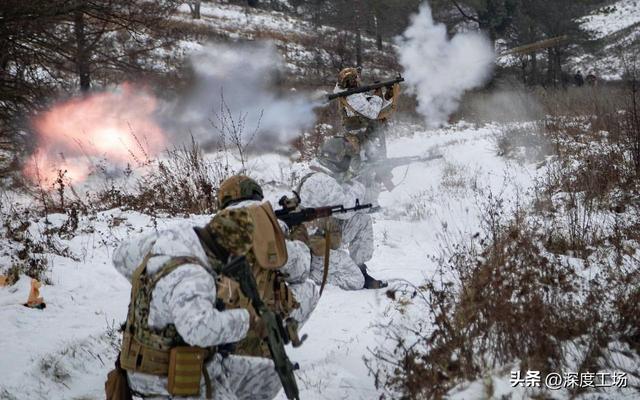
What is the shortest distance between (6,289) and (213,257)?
3.85 metres

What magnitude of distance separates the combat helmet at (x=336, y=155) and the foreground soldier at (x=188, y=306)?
3.23m

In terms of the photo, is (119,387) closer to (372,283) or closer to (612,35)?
(372,283)

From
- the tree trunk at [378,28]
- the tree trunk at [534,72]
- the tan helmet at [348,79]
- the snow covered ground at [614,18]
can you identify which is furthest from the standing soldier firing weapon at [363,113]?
the snow covered ground at [614,18]

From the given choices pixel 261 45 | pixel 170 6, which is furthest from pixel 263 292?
pixel 261 45

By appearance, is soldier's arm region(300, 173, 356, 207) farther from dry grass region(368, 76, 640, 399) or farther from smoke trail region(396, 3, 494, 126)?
smoke trail region(396, 3, 494, 126)

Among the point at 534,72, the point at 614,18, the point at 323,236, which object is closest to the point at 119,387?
the point at 323,236

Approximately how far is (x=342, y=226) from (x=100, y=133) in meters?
10.4

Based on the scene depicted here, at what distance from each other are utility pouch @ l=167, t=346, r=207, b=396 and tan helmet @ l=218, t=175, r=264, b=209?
2.93 feet

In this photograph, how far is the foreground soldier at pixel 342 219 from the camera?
17.8ft

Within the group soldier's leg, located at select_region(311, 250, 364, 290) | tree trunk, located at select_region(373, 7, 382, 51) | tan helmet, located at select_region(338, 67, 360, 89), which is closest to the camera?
soldier's leg, located at select_region(311, 250, 364, 290)

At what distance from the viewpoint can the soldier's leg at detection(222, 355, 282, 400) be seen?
308cm

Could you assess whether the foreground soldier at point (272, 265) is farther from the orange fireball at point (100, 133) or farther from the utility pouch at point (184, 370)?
the orange fireball at point (100, 133)

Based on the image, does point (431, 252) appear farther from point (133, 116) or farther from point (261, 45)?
point (261, 45)

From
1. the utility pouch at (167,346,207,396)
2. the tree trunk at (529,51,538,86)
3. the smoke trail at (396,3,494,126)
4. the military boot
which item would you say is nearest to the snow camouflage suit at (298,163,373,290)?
the military boot
